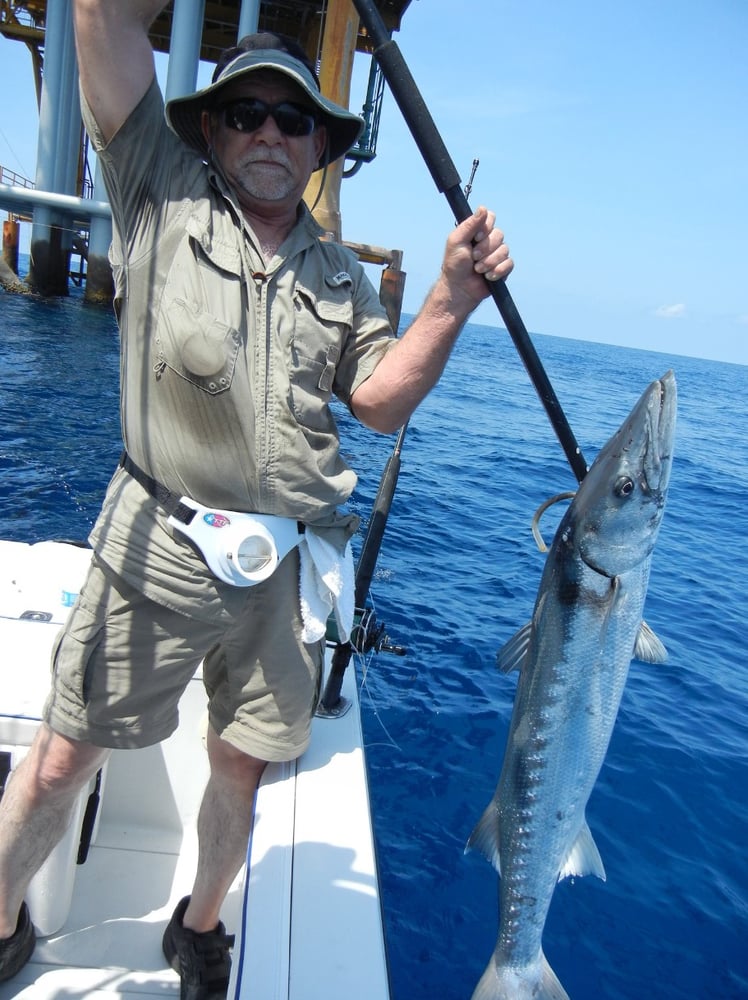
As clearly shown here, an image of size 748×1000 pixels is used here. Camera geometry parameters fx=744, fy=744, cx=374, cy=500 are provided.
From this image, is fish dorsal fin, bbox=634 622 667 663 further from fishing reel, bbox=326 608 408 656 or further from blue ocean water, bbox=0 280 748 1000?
fishing reel, bbox=326 608 408 656

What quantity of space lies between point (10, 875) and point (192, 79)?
19.6m

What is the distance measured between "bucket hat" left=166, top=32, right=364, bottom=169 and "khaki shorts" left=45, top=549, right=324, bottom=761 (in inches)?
52.7

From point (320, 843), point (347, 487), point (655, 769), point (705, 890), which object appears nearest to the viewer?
point (347, 487)

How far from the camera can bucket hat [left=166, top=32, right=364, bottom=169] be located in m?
2.10

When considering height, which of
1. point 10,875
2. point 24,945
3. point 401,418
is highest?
point 401,418

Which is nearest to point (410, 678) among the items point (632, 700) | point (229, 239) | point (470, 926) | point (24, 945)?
point (632, 700)

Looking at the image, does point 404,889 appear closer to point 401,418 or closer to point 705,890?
point 705,890

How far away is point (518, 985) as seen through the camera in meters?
2.00

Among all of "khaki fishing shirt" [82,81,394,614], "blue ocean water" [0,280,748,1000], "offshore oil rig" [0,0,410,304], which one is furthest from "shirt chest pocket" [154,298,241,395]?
"offshore oil rig" [0,0,410,304]

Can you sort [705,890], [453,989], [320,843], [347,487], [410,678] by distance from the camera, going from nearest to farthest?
[347,487]
[320,843]
[453,989]
[705,890]
[410,678]

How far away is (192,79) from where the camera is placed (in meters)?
17.9

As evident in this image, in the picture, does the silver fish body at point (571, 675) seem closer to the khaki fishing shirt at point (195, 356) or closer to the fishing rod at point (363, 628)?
the khaki fishing shirt at point (195, 356)

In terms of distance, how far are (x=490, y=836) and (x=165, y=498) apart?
1314 millimetres

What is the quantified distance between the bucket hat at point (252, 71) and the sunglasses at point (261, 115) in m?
0.05
